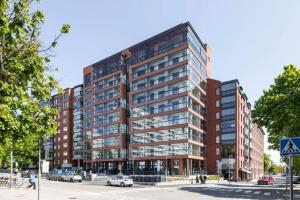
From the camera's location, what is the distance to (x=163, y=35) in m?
72.7

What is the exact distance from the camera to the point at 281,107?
1433 inches

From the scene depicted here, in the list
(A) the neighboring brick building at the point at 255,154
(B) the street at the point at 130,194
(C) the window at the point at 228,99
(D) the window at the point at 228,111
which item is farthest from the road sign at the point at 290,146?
(A) the neighboring brick building at the point at 255,154

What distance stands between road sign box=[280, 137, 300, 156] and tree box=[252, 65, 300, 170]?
1076 inches

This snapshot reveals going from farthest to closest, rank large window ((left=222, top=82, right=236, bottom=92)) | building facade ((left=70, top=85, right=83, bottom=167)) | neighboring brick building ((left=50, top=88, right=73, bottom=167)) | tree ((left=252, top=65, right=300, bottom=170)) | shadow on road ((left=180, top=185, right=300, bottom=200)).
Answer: neighboring brick building ((left=50, top=88, right=73, bottom=167)) < building facade ((left=70, top=85, right=83, bottom=167)) < large window ((left=222, top=82, right=236, bottom=92)) < tree ((left=252, top=65, right=300, bottom=170)) < shadow on road ((left=180, top=185, right=300, bottom=200))

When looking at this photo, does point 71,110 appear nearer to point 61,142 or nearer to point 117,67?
point 61,142

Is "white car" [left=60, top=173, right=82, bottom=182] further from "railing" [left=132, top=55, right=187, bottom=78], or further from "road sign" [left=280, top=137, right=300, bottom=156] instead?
"road sign" [left=280, top=137, right=300, bottom=156]

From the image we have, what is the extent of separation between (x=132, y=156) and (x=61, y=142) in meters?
46.4

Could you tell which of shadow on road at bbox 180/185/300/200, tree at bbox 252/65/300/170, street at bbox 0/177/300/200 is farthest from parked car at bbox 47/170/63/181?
tree at bbox 252/65/300/170

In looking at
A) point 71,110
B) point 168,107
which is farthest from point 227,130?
point 71,110

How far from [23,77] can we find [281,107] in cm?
3091

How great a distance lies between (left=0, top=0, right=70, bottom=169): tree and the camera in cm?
999

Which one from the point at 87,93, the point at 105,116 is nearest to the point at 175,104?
the point at 105,116

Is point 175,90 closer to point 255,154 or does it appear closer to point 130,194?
point 130,194

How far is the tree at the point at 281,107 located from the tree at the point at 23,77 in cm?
2800
